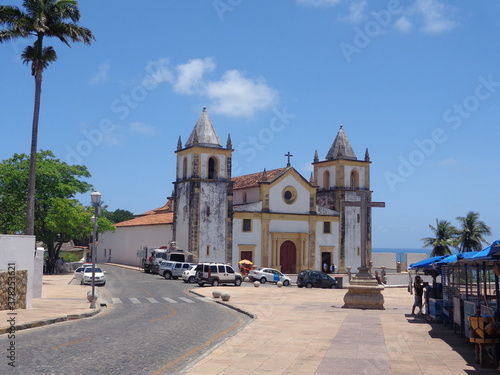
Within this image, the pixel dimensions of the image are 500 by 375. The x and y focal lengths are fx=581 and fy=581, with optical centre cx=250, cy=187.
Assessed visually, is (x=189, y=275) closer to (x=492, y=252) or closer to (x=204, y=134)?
(x=204, y=134)

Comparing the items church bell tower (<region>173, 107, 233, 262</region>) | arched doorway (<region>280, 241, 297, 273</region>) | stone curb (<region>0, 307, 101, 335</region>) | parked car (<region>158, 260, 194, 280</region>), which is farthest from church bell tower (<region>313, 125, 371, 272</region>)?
stone curb (<region>0, 307, 101, 335</region>)

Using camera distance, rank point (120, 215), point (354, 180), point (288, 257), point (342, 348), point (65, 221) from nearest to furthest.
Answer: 1. point (342, 348)
2. point (65, 221)
3. point (288, 257)
4. point (354, 180)
5. point (120, 215)

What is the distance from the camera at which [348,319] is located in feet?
65.9

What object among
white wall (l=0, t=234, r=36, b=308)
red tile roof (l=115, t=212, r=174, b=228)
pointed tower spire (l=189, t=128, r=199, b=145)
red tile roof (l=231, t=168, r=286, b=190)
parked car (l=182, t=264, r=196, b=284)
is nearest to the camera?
white wall (l=0, t=234, r=36, b=308)

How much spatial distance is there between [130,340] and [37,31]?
20.0 meters

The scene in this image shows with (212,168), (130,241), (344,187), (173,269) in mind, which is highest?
(212,168)

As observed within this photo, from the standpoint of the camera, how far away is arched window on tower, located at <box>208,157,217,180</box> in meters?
55.0

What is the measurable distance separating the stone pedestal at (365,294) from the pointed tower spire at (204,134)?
106ft

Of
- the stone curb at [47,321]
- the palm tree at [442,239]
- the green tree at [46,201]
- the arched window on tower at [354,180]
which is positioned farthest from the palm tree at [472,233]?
the stone curb at [47,321]

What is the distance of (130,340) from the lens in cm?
1435

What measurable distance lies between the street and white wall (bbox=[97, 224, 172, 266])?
36.1 meters

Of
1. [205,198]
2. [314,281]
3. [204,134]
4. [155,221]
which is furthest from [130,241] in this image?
[314,281]

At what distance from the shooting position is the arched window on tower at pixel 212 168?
2165 inches

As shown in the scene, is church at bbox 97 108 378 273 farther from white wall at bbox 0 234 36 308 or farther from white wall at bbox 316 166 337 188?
white wall at bbox 0 234 36 308
